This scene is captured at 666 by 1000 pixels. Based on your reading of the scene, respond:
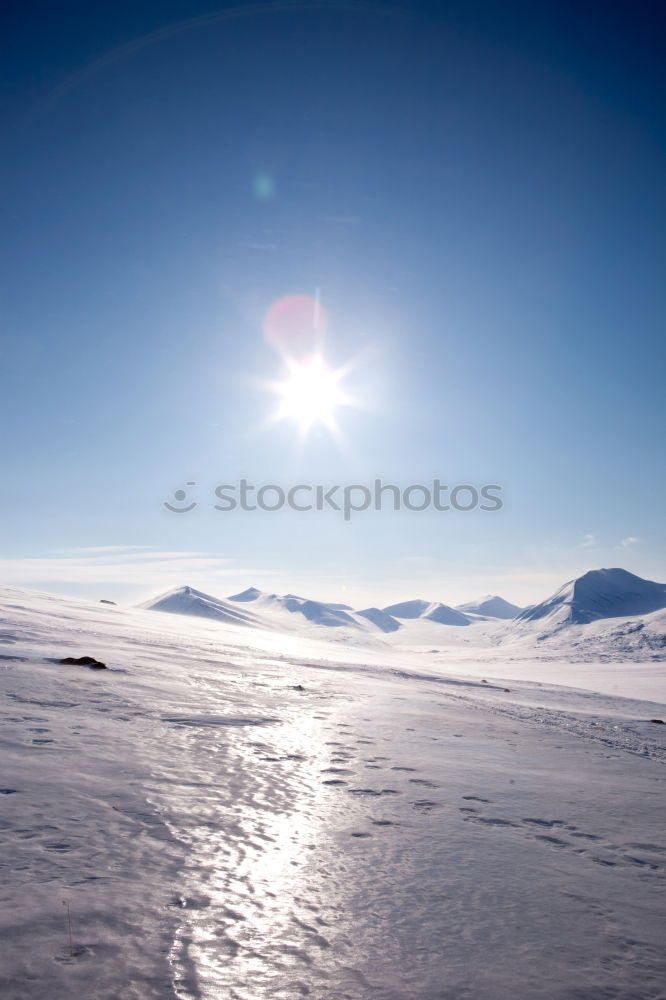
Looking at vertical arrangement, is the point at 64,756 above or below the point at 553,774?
above

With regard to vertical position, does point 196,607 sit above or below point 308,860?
below

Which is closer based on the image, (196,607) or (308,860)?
(308,860)

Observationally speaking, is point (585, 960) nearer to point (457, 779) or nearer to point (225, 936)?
point (225, 936)

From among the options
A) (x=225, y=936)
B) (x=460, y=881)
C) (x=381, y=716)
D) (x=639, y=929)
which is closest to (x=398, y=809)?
(x=460, y=881)

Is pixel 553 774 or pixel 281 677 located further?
pixel 281 677

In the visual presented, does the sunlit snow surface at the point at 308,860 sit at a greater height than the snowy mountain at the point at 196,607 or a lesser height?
greater

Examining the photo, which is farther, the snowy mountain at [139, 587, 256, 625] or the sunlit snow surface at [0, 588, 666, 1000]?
the snowy mountain at [139, 587, 256, 625]

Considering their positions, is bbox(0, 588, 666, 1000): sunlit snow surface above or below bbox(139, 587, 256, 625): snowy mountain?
above

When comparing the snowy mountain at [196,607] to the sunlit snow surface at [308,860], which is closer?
the sunlit snow surface at [308,860]
